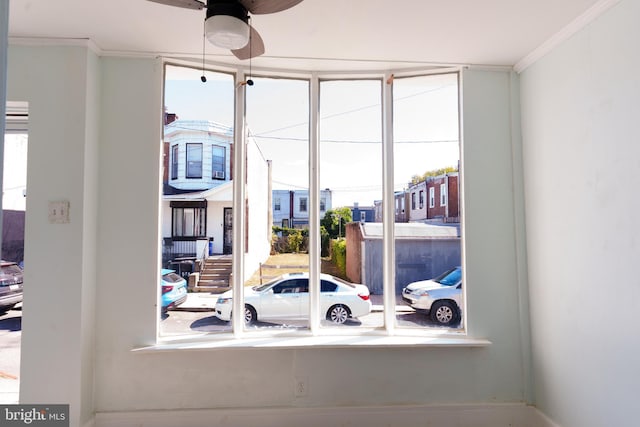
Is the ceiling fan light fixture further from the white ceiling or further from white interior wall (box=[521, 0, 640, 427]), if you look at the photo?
white interior wall (box=[521, 0, 640, 427])

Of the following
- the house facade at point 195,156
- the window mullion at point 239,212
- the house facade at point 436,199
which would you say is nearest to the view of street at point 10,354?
the house facade at point 195,156

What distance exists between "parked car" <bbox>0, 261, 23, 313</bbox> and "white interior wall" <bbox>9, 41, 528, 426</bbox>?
0.18 metres

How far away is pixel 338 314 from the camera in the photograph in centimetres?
269

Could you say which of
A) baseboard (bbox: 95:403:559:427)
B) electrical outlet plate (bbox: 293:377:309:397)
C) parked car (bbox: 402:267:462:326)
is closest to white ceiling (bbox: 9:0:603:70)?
parked car (bbox: 402:267:462:326)

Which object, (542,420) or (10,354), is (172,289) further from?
(542,420)

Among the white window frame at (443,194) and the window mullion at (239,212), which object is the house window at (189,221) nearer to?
the window mullion at (239,212)

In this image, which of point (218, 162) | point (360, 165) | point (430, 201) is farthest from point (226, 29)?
point (430, 201)

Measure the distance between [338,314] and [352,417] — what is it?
67cm

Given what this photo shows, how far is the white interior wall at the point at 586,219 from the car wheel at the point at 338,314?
129 centimetres

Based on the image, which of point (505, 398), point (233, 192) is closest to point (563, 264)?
point (505, 398)

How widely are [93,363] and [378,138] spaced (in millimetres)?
2476

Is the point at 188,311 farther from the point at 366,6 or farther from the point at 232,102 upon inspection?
the point at 366,6

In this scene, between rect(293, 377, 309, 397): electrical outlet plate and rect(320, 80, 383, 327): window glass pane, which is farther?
rect(320, 80, 383, 327): window glass pane

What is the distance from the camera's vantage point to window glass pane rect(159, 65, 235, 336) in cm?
254
